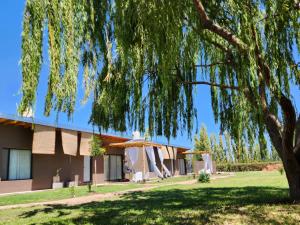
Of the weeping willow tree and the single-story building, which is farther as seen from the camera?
the single-story building

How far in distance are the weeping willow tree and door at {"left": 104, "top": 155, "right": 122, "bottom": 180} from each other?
44.5ft

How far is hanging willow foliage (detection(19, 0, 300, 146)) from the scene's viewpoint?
4.58 m

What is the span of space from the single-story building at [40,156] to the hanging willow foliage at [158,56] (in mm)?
6250

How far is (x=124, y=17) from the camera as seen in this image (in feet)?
18.9

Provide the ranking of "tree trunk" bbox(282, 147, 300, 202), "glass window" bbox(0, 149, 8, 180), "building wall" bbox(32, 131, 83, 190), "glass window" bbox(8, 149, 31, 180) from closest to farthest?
1. "tree trunk" bbox(282, 147, 300, 202)
2. "glass window" bbox(0, 149, 8, 180)
3. "glass window" bbox(8, 149, 31, 180)
4. "building wall" bbox(32, 131, 83, 190)

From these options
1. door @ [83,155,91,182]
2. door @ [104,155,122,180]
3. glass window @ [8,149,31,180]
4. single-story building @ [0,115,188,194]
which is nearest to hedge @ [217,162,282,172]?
door @ [104,155,122,180]

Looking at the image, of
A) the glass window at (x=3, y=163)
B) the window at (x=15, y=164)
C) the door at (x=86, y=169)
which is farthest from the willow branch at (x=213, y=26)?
the door at (x=86, y=169)

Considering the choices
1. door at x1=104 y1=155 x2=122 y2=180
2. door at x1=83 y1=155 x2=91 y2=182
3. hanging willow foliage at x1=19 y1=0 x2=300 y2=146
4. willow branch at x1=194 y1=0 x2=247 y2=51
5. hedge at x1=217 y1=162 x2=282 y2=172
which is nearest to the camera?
hanging willow foliage at x1=19 y1=0 x2=300 y2=146

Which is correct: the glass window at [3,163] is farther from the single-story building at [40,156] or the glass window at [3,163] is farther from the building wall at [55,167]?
the building wall at [55,167]

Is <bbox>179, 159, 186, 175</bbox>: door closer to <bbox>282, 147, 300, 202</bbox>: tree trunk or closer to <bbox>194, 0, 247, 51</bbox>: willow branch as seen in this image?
<bbox>282, 147, 300, 202</bbox>: tree trunk

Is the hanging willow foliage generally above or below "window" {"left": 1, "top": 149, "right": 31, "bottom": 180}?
above

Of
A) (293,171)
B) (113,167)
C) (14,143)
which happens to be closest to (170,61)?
(293,171)

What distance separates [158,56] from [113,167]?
16.6 metres

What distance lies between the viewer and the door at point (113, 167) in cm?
2077
